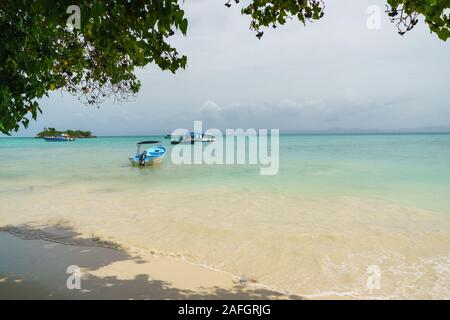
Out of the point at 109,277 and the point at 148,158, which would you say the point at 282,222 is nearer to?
the point at 109,277

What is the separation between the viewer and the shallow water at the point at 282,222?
648cm

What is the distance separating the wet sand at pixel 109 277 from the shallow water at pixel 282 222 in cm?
63

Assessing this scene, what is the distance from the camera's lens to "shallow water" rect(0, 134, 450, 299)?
21.3ft

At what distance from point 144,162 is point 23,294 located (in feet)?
74.0

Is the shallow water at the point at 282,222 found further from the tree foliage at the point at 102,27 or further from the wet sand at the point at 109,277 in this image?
the tree foliage at the point at 102,27

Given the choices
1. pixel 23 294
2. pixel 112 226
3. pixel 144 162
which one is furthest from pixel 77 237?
pixel 144 162

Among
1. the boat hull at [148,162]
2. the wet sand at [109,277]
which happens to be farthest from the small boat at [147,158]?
the wet sand at [109,277]

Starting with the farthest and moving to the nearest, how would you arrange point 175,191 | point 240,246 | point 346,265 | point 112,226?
point 175,191 < point 112,226 < point 240,246 < point 346,265

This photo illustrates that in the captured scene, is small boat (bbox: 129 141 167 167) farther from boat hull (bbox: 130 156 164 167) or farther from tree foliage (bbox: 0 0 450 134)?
tree foliage (bbox: 0 0 450 134)

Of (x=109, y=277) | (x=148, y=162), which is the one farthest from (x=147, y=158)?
(x=109, y=277)

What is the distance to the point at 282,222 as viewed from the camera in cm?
1026

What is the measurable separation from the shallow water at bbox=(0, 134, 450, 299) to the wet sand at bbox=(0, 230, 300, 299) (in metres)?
0.63
